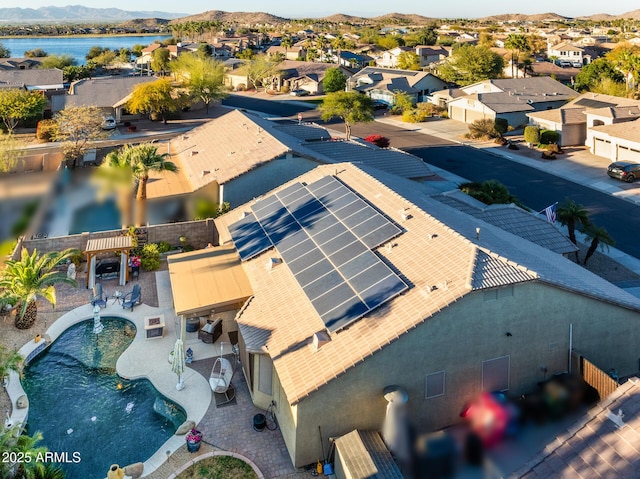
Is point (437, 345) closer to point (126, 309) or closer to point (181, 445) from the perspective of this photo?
point (181, 445)

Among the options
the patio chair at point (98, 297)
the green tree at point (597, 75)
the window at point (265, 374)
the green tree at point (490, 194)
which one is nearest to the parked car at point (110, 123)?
the patio chair at point (98, 297)

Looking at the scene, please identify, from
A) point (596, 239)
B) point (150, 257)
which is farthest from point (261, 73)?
point (596, 239)

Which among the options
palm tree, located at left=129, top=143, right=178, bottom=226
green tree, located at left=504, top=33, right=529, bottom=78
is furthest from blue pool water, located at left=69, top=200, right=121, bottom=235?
green tree, located at left=504, top=33, right=529, bottom=78

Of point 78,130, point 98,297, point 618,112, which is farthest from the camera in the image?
point 618,112

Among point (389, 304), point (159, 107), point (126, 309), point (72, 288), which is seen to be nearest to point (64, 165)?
point (159, 107)

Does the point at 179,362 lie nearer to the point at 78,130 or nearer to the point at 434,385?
the point at 434,385

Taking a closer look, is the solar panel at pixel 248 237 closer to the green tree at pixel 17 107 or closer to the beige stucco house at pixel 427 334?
the beige stucco house at pixel 427 334
